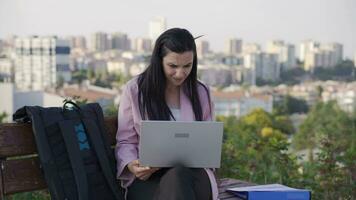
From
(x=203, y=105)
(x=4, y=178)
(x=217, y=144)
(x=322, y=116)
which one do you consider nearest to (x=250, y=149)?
(x=203, y=105)

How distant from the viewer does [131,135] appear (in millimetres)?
2475

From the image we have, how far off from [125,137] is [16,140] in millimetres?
425

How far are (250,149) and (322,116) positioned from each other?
17228mm

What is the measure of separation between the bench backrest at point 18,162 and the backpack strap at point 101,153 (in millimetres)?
208

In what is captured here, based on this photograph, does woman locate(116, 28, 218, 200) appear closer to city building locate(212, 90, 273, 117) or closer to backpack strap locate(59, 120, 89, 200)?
backpack strap locate(59, 120, 89, 200)

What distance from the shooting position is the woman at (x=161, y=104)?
236 centimetres

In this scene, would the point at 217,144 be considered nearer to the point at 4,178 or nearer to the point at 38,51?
the point at 4,178

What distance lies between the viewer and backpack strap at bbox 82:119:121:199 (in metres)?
2.34

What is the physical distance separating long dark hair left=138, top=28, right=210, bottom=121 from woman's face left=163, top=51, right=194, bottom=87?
0.7 inches

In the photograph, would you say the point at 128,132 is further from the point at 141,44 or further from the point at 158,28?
the point at 141,44

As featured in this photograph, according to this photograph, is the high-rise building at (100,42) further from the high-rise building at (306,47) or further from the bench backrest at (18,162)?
the bench backrest at (18,162)

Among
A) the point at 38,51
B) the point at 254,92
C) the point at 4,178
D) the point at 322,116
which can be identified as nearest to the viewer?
the point at 4,178

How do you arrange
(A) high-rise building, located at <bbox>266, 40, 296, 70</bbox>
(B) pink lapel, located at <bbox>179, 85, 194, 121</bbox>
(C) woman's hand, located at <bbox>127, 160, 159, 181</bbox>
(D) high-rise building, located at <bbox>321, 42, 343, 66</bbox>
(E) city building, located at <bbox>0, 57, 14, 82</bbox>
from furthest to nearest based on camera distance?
(A) high-rise building, located at <bbox>266, 40, 296, 70</bbox>, (E) city building, located at <bbox>0, 57, 14, 82</bbox>, (D) high-rise building, located at <bbox>321, 42, 343, 66</bbox>, (B) pink lapel, located at <bbox>179, 85, 194, 121</bbox>, (C) woman's hand, located at <bbox>127, 160, 159, 181</bbox>

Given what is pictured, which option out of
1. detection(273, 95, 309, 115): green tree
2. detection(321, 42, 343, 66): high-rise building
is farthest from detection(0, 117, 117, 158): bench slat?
detection(321, 42, 343, 66): high-rise building
